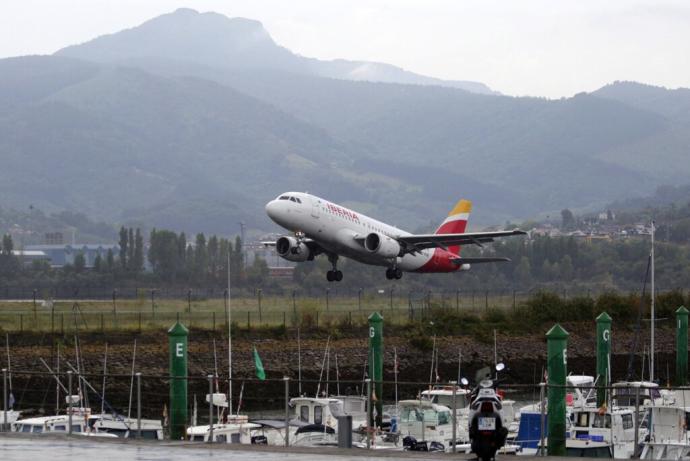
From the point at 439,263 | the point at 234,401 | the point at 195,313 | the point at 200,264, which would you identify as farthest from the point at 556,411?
the point at 200,264

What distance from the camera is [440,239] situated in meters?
81.1

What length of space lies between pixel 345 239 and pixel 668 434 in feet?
102

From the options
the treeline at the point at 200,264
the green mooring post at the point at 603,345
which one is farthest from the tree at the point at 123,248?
A: the green mooring post at the point at 603,345

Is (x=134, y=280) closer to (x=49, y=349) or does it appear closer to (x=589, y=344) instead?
(x=589, y=344)

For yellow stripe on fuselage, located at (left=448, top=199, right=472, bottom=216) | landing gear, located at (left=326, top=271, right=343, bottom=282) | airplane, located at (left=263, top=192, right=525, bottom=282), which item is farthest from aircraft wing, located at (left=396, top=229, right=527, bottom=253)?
yellow stripe on fuselage, located at (left=448, top=199, right=472, bottom=216)

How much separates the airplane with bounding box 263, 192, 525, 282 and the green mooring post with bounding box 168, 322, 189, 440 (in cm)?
3466

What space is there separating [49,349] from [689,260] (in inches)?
3524

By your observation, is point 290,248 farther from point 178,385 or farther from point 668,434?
point 178,385

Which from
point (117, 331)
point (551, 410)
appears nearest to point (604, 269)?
point (117, 331)

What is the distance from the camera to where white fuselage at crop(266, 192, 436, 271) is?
70.4 metres

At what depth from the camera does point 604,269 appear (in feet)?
500

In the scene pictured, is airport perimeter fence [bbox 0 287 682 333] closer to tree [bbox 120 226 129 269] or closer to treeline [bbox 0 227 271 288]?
treeline [bbox 0 227 271 288]

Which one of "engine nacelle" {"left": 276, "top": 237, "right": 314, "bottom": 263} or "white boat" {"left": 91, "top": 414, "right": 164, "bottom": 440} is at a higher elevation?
"engine nacelle" {"left": 276, "top": 237, "right": 314, "bottom": 263}

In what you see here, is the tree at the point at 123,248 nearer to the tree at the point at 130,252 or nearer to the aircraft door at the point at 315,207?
the tree at the point at 130,252
